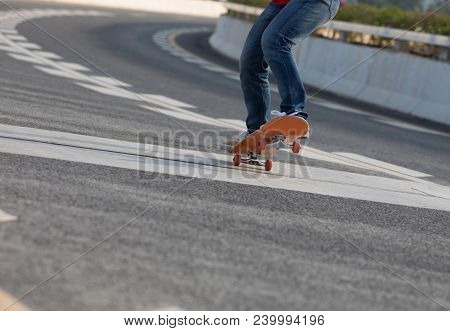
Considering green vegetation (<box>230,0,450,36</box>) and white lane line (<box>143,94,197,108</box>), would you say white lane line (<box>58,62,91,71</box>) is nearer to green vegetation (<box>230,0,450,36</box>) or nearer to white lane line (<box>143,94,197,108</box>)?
white lane line (<box>143,94,197,108</box>)

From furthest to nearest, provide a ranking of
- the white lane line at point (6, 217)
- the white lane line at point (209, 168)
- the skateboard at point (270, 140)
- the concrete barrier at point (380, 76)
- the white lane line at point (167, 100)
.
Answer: the concrete barrier at point (380, 76), the white lane line at point (167, 100), the skateboard at point (270, 140), the white lane line at point (209, 168), the white lane line at point (6, 217)

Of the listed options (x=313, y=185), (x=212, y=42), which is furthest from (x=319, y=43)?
(x=313, y=185)

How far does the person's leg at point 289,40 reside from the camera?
21.5 feet

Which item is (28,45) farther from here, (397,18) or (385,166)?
(385,166)

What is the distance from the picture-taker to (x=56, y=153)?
19.8 ft

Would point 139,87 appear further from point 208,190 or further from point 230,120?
point 208,190

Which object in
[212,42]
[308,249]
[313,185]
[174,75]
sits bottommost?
[212,42]

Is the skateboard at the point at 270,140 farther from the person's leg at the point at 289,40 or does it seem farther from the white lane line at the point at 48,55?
the white lane line at the point at 48,55

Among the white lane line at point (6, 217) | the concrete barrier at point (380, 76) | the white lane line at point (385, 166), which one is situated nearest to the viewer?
the white lane line at point (6, 217)

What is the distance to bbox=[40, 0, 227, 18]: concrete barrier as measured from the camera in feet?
147

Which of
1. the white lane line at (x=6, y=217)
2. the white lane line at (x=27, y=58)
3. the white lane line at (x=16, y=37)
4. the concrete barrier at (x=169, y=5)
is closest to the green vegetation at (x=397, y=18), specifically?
the white lane line at (x=27, y=58)

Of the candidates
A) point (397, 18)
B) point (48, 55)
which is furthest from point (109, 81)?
point (397, 18)

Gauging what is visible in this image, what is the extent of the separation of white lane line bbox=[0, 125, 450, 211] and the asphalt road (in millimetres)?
34

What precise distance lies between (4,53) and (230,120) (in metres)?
5.62
